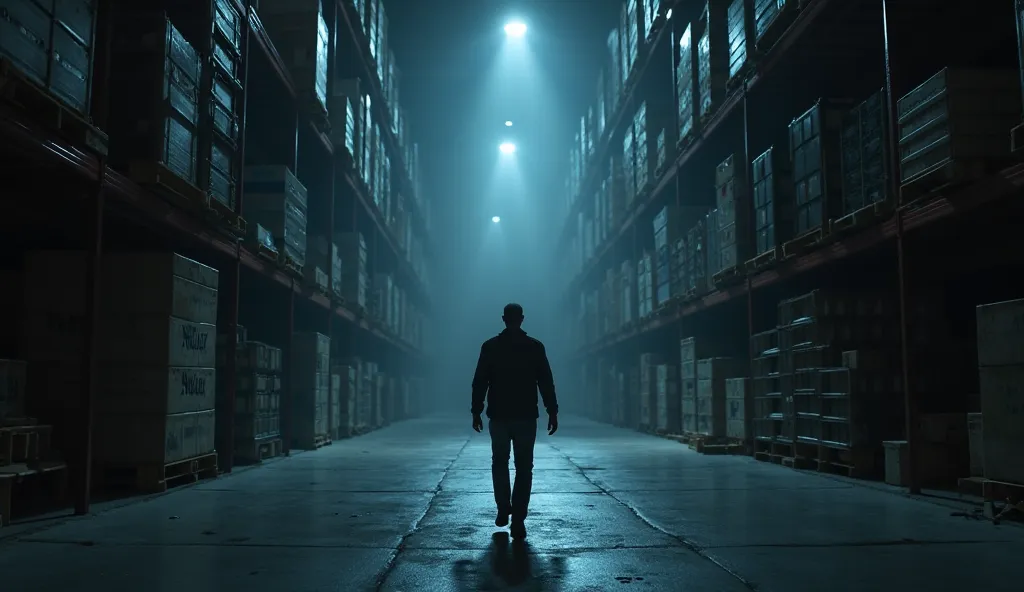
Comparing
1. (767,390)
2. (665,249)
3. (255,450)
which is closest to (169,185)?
(255,450)

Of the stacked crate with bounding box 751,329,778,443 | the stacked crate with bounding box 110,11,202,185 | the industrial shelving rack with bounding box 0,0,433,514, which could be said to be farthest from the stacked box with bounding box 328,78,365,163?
the stacked crate with bounding box 751,329,778,443

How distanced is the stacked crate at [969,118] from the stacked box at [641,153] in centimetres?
909

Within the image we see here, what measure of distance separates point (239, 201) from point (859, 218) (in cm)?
583

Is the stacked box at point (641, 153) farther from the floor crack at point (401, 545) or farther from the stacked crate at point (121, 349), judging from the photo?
the stacked crate at point (121, 349)

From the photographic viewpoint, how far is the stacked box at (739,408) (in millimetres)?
10242

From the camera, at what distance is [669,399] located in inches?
558

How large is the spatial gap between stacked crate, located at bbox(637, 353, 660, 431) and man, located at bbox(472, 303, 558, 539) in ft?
34.1

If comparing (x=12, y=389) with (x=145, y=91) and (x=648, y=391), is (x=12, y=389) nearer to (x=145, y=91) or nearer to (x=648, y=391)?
(x=145, y=91)

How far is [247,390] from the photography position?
9.29 m

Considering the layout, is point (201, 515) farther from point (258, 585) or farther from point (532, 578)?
point (532, 578)

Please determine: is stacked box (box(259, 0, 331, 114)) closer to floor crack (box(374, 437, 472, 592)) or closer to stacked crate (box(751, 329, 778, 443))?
Answer: floor crack (box(374, 437, 472, 592))

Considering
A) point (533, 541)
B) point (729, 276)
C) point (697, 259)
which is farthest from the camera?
point (697, 259)

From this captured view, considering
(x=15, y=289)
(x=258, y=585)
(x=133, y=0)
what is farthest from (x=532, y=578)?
(x=133, y=0)

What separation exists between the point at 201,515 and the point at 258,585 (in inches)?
88.4
